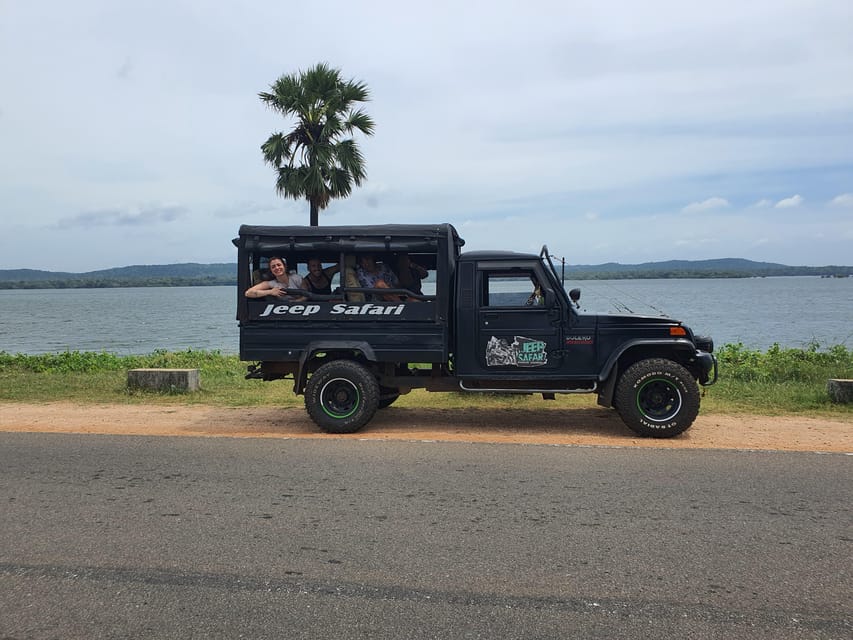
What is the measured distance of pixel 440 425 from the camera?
9.33 meters

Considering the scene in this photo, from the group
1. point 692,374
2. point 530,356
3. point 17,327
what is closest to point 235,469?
point 530,356

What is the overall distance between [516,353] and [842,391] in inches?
198

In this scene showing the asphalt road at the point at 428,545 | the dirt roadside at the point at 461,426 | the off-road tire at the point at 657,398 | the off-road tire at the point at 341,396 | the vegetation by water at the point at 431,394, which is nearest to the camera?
the asphalt road at the point at 428,545

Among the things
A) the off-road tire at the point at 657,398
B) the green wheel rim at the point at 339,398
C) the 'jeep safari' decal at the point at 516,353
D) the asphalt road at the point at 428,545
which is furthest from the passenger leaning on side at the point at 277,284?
the off-road tire at the point at 657,398

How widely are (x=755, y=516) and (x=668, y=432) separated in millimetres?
2998

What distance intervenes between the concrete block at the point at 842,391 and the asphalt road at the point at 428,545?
3735 mm

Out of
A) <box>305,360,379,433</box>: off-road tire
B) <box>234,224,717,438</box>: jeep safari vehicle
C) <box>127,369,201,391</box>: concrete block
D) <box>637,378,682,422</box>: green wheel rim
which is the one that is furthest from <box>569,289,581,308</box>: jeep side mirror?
<box>127,369,201,391</box>: concrete block

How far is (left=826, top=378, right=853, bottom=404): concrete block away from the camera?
10516 mm

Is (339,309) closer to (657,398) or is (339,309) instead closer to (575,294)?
(575,294)

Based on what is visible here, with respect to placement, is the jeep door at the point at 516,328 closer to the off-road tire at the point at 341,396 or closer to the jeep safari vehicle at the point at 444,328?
the jeep safari vehicle at the point at 444,328

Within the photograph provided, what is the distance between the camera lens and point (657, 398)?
8586 mm

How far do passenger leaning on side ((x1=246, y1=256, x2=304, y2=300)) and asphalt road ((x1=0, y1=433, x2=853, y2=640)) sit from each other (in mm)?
2136

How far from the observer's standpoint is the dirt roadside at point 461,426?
8281mm

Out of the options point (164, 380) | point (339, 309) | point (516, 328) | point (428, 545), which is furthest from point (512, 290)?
point (164, 380)
